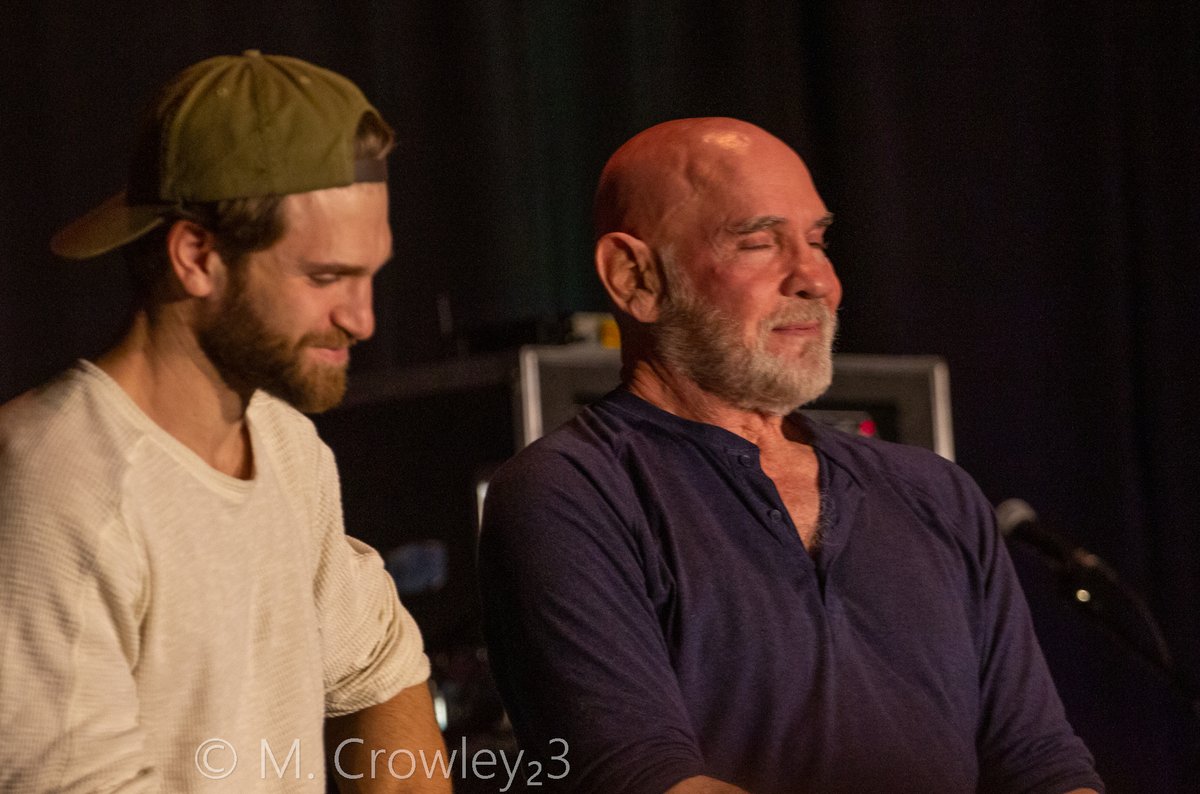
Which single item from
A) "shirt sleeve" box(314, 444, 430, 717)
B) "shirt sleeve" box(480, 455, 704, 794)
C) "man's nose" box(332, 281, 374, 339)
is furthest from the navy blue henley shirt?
"man's nose" box(332, 281, 374, 339)

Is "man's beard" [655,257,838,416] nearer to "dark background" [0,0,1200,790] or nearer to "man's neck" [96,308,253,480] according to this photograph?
"man's neck" [96,308,253,480]

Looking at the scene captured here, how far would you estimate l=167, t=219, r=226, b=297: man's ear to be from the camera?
132 cm

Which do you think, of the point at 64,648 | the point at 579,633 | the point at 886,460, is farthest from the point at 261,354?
the point at 886,460

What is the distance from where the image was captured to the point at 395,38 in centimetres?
275

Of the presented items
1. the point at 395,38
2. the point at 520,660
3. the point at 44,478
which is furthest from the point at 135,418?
the point at 395,38

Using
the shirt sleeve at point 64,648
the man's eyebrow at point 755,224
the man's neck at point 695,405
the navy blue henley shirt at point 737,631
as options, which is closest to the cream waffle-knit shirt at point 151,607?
the shirt sleeve at point 64,648

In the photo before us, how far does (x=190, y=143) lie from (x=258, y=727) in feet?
1.77

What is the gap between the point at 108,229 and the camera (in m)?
1.33

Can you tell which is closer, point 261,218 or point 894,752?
point 261,218

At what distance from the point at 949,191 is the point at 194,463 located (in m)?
2.40

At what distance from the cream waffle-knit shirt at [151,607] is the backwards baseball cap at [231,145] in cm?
16

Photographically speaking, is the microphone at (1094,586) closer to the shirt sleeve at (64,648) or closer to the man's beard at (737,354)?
the man's beard at (737,354)

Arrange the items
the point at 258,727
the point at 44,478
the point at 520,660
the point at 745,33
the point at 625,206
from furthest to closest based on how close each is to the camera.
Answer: the point at 745,33, the point at 625,206, the point at 520,660, the point at 258,727, the point at 44,478

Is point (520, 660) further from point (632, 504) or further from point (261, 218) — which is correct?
point (261, 218)
